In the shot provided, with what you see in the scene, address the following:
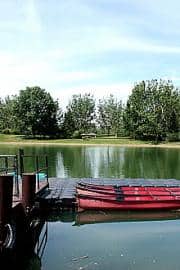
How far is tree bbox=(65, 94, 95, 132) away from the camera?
331 ft

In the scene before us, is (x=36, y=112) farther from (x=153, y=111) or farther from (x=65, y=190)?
(x=65, y=190)

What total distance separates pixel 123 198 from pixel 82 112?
272 feet

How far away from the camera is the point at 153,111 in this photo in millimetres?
88750

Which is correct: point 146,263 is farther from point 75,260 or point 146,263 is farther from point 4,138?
point 4,138

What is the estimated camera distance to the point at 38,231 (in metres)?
16.8

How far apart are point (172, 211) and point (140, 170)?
A: 62.5 feet

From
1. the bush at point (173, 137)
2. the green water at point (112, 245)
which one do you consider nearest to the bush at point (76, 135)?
the bush at point (173, 137)

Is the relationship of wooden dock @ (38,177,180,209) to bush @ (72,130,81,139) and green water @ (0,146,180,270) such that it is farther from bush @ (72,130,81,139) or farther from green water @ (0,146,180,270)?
bush @ (72,130,81,139)

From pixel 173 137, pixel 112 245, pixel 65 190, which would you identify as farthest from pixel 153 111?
pixel 112 245

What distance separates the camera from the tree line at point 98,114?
3442 inches

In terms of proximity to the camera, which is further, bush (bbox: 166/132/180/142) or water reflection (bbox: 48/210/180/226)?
bush (bbox: 166/132/180/142)

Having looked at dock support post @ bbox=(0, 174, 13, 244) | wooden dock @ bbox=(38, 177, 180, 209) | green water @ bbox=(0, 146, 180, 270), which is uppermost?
dock support post @ bbox=(0, 174, 13, 244)

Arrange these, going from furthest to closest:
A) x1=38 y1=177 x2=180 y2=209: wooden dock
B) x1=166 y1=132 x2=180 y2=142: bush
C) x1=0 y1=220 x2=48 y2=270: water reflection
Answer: x1=166 y1=132 x2=180 y2=142: bush
x1=38 y1=177 x2=180 y2=209: wooden dock
x1=0 y1=220 x2=48 y2=270: water reflection

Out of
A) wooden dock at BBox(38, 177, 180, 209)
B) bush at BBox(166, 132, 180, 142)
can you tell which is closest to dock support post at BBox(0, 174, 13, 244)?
wooden dock at BBox(38, 177, 180, 209)
